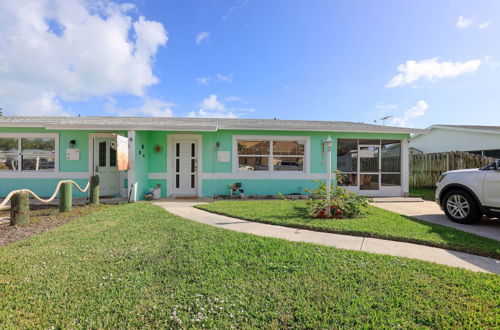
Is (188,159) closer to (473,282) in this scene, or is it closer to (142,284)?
(142,284)

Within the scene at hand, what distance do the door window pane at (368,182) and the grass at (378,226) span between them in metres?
3.39

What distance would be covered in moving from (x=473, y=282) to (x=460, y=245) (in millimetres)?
1491

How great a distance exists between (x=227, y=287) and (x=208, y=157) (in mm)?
6954

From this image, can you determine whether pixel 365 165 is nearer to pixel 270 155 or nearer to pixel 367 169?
Result: pixel 367 169

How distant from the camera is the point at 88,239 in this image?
13.6 feet

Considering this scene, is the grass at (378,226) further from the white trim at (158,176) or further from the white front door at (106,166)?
the white front door at (106,166)

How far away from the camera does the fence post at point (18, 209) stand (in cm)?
499

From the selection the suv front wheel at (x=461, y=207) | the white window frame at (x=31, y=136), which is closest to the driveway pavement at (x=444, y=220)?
the suv front wheel at (x=461, y=207)

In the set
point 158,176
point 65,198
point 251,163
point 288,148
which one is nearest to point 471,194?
point 288,148

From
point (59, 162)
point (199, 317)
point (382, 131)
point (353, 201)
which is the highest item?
point (382, 131)

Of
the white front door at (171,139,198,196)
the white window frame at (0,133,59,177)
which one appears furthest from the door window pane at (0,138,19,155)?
the white front door at (171,139,198,196)

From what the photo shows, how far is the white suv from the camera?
511 cm

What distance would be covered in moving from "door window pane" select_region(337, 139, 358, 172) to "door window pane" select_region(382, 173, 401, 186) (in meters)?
1.38

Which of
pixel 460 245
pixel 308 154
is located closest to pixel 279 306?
pixel 460 245
